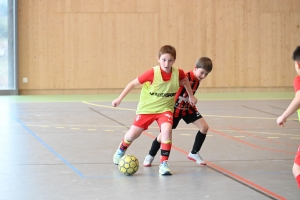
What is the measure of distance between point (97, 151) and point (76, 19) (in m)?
10.9

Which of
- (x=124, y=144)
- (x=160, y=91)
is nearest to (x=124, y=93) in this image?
(x=160, y=91)

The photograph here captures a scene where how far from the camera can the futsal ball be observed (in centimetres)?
620

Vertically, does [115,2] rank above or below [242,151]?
above

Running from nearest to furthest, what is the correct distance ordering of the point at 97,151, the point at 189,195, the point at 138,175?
the point at 189,195 → the point at 138,175 → the point at 97,151

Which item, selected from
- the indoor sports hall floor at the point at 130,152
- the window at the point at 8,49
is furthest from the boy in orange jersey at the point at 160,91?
the window at the point at 8,49

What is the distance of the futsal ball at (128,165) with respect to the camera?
6.20 m

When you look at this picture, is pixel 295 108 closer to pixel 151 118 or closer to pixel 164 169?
pixel 164 169

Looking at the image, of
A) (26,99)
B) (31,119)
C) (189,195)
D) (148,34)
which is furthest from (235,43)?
(189,195)

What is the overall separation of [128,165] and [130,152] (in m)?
1.59

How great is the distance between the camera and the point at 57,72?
59.5ft

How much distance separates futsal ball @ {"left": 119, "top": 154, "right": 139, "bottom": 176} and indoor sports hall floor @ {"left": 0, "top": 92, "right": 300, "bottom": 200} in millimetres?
68

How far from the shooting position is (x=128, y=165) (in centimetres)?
620

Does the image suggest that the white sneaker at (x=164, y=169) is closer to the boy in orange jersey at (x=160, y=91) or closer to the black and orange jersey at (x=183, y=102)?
the boy in orange jersey at (x=160, y=91)

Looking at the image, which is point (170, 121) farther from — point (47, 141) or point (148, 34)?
point (148, 34)
